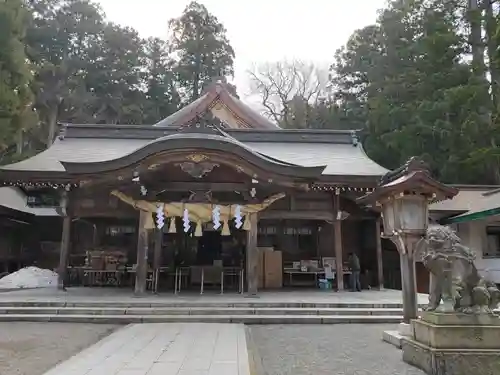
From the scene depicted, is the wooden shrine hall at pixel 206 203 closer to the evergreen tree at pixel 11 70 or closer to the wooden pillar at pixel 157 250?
the wooden pillar at pixel 157 250

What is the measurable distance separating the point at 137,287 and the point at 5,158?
1711cm

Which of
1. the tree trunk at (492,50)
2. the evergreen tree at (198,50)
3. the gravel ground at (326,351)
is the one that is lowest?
the gravel ground at (326,351)

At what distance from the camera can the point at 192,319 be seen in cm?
818

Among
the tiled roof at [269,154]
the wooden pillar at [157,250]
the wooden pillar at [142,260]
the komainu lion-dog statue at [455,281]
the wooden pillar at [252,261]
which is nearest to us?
the komainu lion-dog statue at [455,281]

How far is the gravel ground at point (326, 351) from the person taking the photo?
4902 millimetres

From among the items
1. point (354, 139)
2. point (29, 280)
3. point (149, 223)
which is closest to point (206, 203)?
point (149, 223)

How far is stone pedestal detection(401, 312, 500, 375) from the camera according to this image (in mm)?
4535

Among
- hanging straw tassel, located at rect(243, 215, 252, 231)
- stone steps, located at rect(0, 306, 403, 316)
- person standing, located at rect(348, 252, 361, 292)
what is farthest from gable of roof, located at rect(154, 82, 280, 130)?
stone steps, located at rect(0, 306, 403, 316)

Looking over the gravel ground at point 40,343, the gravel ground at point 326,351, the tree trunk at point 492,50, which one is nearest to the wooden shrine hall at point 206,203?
the gravel ground at point 40,343

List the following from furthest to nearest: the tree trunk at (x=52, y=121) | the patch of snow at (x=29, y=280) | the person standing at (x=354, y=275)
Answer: the tree trunk at (x=52, y=121), the patch of snow at (x=29, y=280), the person standing at (x=354, y=275)

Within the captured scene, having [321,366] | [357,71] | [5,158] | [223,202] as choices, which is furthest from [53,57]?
[321,366]

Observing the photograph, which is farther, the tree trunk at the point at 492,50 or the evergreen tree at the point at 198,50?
the evergreen tree at the point at 198,50

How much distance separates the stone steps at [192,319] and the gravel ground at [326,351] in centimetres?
29

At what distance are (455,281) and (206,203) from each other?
6935 mm
